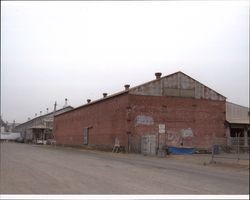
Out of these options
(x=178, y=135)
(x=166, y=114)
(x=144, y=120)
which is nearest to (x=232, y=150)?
(x=178, y=135)

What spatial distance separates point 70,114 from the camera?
6825 centimetres

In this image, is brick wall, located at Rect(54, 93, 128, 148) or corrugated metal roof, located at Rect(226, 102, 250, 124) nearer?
brick wall, located at Rect(54, 93, 128, 148)

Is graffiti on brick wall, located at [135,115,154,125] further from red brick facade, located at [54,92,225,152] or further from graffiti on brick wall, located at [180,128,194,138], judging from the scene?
graffiti on brick wall, located at [180,128,194,138]

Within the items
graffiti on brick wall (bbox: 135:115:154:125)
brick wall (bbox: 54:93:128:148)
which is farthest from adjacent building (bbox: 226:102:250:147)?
brick wall (bbox: 54:93:128:148)

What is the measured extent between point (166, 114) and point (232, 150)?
33.1 ft

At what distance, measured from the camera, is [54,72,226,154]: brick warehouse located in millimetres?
41531

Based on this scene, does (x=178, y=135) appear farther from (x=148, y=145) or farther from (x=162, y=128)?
(x=148, y=145)

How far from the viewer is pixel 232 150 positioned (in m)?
34.2

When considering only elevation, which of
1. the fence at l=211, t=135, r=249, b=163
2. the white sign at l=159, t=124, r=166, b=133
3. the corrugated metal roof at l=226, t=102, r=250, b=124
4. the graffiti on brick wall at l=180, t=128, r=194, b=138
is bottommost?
the fence at l=211, t=135, r=249, b=163

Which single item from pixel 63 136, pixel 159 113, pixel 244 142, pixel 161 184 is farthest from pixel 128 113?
pixel 63 136

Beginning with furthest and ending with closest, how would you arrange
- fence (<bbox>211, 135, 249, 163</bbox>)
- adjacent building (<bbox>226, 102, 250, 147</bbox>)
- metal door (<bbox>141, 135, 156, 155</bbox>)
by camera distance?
adjacent building (<bbox>226, 102, 250, 147</bbox>) → metal door (<bbox>141, 135, 156, 155</bbox>) → fence (<bbox>211, 135, 249, 163</bbox>)

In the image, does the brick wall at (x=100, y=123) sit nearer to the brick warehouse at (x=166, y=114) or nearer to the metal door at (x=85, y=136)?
the brick warehouse at (x=166, y=114)

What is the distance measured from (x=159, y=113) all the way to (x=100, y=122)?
10.2m

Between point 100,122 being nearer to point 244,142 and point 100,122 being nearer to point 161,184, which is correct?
point 244,142
